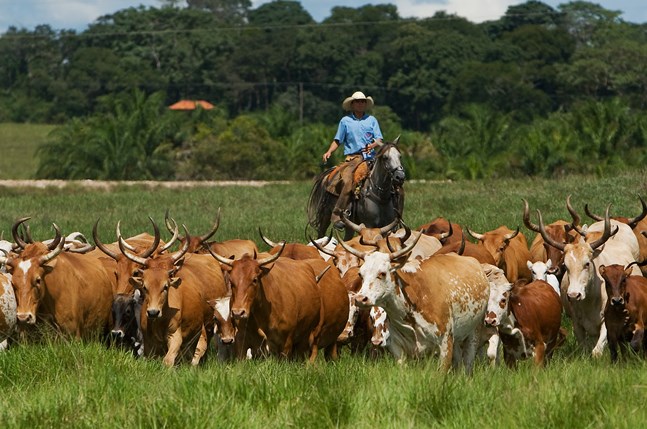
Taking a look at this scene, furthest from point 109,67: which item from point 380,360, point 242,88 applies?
point 380,360

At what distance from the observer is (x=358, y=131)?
1823 cm

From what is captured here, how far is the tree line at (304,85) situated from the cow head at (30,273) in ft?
104

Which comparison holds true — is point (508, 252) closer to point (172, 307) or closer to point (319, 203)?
point (319, 203)

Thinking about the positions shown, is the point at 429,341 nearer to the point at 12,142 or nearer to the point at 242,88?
the point at 12,142

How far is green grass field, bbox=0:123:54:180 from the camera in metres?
59.8

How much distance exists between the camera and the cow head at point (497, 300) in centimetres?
1239

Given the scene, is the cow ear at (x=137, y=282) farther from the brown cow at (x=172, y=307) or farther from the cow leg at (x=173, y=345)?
the cow leg at (x=173, y=345)

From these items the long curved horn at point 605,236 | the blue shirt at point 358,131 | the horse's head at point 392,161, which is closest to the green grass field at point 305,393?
the long curved horn at point 605,236

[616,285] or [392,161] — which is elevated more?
[392,161]

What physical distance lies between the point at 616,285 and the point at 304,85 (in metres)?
77.9

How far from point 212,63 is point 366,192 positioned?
7770 centimetres

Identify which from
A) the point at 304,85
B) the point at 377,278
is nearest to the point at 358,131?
the point at 377,278

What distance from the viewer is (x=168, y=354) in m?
12.3

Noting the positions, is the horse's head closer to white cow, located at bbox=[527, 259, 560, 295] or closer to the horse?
the horse
